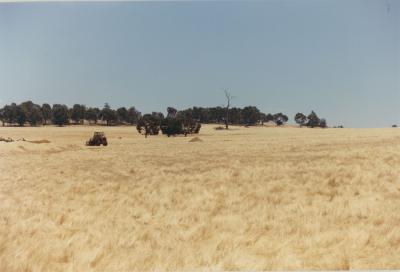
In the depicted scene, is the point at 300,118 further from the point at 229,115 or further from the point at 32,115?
the point at 32,115

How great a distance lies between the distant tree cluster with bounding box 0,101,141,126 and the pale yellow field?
11421 cm

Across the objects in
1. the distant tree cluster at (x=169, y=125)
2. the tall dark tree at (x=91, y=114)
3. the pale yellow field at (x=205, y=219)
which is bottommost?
the pale yellow field at (x=205, y=219)

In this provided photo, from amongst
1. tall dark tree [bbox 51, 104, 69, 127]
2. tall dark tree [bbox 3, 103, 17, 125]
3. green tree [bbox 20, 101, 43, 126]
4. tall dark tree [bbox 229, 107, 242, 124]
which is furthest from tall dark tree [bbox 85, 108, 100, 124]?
tall dark tree [bbox 229, 107, 242, 124]

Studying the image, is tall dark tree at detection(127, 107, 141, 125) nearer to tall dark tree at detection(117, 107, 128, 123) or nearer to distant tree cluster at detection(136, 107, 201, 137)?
tall dark tree at detection(117, 107, 128, 123)

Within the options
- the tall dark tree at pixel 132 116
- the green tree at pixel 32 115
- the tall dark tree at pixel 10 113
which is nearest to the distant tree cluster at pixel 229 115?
the tall dark tree at pixel 132 116

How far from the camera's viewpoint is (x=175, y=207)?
→ 14.9 metres

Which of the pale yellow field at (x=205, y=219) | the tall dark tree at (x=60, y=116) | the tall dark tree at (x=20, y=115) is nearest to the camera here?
the pale yellow field at (x=205, y=219)

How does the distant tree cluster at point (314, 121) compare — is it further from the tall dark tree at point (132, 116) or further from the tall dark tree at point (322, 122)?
the tall dark tree at point (132, 116)

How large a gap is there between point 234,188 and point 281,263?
909cm

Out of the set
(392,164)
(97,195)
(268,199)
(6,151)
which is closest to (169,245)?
(268,199)

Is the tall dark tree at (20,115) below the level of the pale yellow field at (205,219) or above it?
above

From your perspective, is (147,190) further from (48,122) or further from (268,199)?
(48,122)

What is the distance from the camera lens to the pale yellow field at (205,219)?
9.02m

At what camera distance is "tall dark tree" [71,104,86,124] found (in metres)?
162
